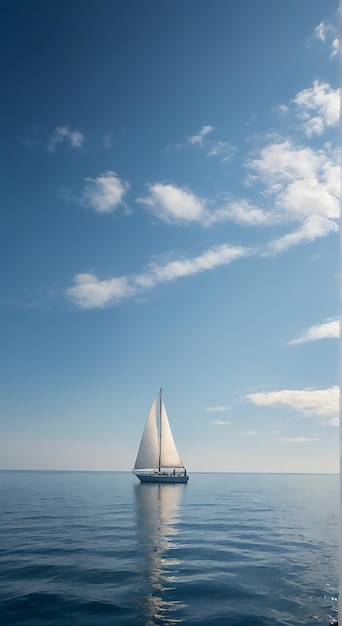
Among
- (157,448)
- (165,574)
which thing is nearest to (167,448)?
(157,448)

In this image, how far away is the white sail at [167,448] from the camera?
76125 millimetres

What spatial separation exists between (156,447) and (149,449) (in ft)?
4.29

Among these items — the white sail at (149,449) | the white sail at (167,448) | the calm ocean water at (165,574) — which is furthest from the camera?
the white sail at (167,448)

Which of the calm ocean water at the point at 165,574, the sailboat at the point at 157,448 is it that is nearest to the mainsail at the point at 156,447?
the sailboat at the point at 157,448

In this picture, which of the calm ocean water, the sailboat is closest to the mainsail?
the sailboat

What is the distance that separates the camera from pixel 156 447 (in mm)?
75688

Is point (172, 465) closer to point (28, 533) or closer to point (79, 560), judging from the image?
point (28, 533)

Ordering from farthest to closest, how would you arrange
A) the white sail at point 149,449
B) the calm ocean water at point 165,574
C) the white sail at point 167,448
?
the white sail at point 167,448, the white sail at point 149,449, the calm ocean water at point 165,574

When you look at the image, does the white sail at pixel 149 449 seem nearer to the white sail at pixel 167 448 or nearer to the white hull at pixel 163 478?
the white sail at pixel 167 448

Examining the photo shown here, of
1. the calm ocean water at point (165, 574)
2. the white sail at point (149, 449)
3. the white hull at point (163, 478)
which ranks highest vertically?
the calm ocean water at point (165, 574)

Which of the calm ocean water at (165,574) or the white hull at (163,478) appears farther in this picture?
the white hull at (163,478)

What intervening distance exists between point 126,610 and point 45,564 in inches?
264

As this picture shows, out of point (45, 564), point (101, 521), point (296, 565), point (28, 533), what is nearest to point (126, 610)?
point (45, 564)

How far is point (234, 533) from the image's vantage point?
83.9 feet
